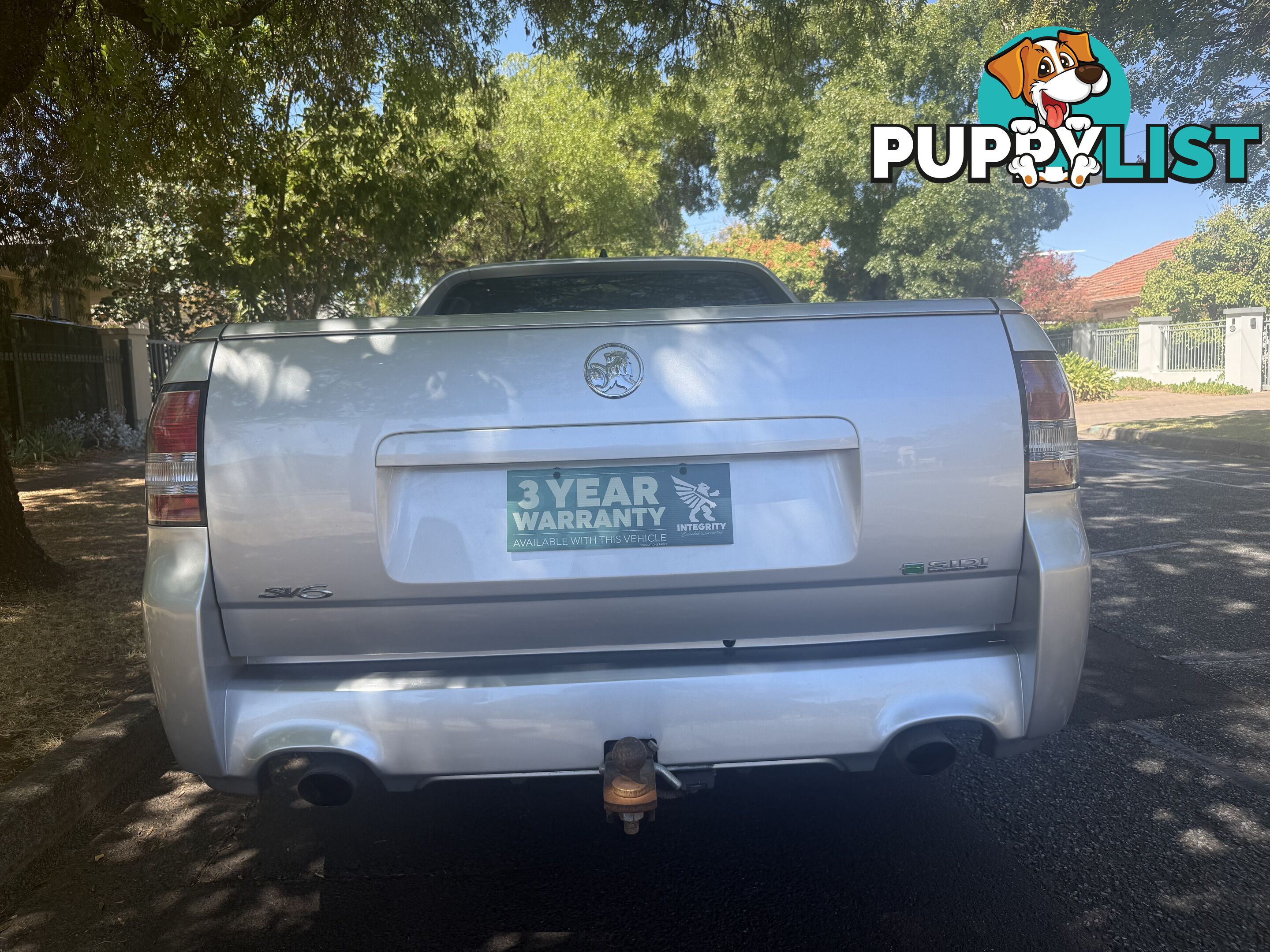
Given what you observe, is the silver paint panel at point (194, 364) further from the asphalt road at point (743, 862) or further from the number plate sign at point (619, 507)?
the asphalt road at point (743, 862)

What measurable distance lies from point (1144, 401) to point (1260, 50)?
1026 cm

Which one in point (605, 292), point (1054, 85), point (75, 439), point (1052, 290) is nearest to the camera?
point (605, 292)

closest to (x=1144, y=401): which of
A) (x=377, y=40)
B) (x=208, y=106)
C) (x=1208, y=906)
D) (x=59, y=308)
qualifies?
(x=377, y=40)

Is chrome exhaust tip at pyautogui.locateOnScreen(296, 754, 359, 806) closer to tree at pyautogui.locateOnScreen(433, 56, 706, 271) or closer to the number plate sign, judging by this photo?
the number plate sign

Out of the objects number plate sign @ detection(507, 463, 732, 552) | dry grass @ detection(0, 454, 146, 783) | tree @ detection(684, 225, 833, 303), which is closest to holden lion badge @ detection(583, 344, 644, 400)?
number plate sign @ detection(507, 463, 732, 552)

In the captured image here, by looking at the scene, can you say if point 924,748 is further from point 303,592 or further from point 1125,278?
point 1125,278

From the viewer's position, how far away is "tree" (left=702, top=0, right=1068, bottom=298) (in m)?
27.1

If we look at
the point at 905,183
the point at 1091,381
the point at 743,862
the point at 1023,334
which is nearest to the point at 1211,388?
the point at 1091,381

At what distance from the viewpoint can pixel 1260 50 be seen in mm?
15219

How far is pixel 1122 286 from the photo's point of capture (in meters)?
55.3

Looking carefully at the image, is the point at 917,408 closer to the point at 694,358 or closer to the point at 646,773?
the point at 694,358

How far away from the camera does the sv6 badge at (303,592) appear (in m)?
2.41

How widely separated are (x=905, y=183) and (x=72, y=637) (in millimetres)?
26814

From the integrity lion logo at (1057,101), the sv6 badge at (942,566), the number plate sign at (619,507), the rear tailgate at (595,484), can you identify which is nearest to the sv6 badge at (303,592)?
the rear tailgate at (595,484)
